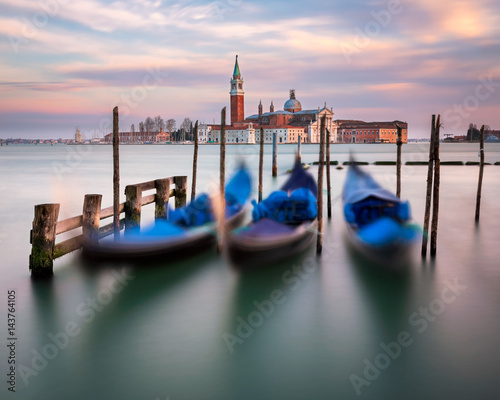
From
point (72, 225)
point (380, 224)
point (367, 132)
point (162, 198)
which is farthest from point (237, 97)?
point (72, 225)

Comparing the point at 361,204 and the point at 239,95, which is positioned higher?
the point at 239,95

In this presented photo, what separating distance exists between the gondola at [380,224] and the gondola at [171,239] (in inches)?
85.3

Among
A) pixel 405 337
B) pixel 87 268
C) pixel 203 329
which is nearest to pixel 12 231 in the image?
pixel 87 268

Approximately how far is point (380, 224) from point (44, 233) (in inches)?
175

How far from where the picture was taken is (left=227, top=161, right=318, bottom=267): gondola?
22.6 feet

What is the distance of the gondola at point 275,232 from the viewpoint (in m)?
6.88

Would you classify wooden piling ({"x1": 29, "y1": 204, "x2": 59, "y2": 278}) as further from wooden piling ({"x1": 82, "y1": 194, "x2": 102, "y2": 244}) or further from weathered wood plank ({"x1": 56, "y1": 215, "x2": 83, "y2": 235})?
wooden piling ({"x1": 82, "y1": 194, "x2": 102, "y2": 244})

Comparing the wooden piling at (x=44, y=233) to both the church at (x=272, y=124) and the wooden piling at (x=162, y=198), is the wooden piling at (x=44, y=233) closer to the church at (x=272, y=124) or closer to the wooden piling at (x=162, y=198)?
the wooden piling at (x=162, y=198)

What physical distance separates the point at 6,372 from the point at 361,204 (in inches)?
223

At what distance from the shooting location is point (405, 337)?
459 centimetres

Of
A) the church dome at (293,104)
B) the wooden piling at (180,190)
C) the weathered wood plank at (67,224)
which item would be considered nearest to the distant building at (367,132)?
the church dome at (293,104)

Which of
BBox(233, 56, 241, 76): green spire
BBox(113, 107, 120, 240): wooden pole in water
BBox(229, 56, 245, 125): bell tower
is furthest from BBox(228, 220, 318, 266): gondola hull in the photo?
BBox(233, 56, 241, 76): green spire

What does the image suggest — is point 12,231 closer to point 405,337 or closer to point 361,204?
point 361,204

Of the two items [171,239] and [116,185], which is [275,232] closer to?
[171,239]
